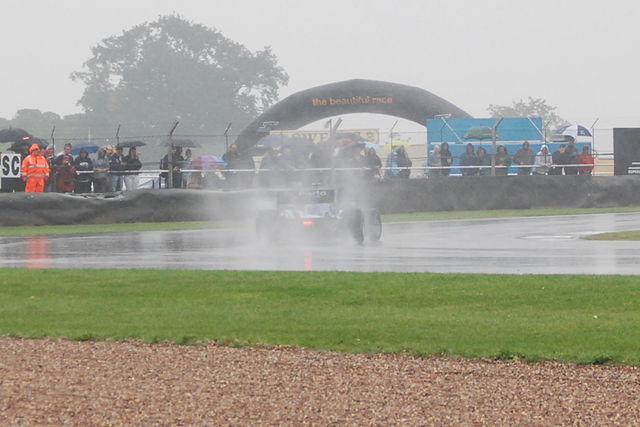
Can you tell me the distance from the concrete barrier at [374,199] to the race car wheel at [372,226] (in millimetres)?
4487

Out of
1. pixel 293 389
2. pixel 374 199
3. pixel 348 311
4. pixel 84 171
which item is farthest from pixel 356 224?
pixel 293 389

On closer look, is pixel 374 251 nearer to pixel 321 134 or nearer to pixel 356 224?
pixel 356 224

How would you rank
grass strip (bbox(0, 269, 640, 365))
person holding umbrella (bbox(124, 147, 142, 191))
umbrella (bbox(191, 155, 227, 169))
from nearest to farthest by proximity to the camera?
grass strip (bbox(0, 269, 640, 365)) → person holding umbrella (bbox(124, 147, 142, 191)) → umbrella (bbox(191, 155, 227, 169))

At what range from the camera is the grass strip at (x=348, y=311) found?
8.59m

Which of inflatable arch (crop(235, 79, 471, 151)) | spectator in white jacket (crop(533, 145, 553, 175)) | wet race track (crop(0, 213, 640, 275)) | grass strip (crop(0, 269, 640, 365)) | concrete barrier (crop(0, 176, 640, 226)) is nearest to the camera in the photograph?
grass strip (crop(0, 269, 640, 365))

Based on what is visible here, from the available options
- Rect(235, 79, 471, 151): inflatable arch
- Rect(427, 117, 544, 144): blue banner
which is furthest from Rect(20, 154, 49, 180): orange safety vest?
Rect(235, 79, 471, 151): inflatable arch

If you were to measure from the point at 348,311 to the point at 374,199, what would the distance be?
17.5 m

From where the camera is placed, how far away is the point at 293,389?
6914 millimetres

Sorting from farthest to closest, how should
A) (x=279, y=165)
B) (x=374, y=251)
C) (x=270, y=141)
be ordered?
(x=270, y=141) < (x=279, y=165) < (x=374, y=251)

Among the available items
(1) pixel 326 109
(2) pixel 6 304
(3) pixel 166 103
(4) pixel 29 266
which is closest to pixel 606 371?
(2) pixel 6 304

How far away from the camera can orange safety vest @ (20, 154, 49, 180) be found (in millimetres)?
24781

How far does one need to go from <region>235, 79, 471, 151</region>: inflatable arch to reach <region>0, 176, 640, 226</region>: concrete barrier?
7655mm

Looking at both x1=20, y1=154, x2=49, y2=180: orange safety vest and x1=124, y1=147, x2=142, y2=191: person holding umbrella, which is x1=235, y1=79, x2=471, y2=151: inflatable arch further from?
x1=20, y1=154, x2=49, y2=180: orange safety vest

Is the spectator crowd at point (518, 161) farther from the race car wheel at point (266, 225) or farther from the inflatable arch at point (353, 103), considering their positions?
the race car wheel at point (266, 225)
